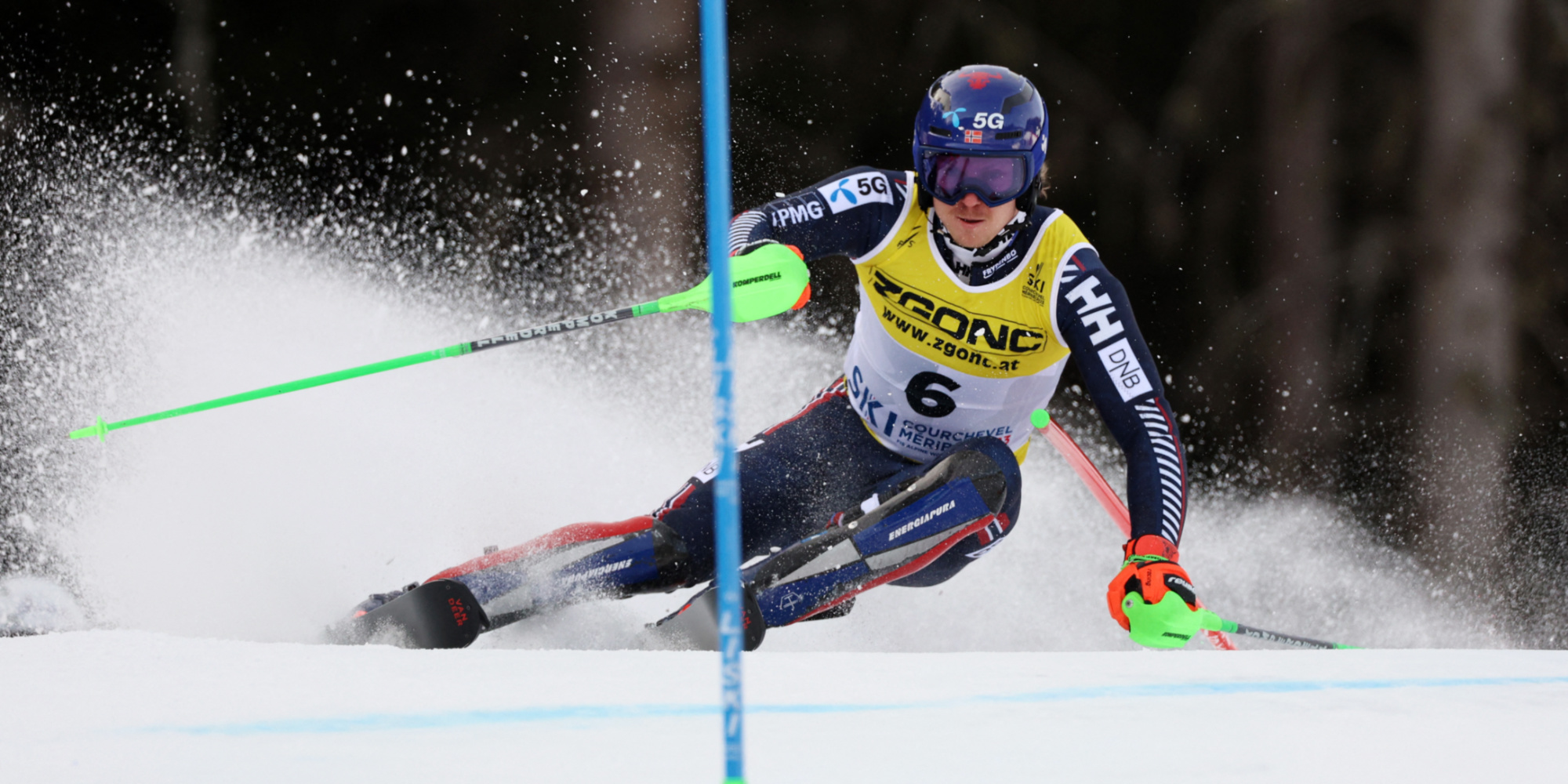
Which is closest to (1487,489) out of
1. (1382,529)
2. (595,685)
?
(1382,529)

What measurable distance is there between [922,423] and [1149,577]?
2.48 ft

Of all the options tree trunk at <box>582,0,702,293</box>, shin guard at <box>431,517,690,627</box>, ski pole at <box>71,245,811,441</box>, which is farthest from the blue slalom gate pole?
tree trunk at <box>582,0,702,293</box>

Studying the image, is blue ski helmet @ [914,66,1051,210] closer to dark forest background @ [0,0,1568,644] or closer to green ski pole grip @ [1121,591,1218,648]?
green ski pole grip @ [1121,591,1218,648]

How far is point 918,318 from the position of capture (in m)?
2.55

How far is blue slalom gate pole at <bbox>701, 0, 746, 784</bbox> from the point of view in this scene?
749 millimetres

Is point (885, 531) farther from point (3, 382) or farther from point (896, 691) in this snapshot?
point (3, 382)

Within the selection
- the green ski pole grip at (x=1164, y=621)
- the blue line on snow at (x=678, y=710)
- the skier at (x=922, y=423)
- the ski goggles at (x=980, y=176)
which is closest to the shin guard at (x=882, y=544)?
the skier at (x=922, y=423)

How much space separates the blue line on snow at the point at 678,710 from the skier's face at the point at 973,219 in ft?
3.66

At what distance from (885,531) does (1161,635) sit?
569 mm

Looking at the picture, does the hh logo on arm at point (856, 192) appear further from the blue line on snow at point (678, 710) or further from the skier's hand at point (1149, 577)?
the blue line on snow at point (678, 710)

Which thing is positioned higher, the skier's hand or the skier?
the skier

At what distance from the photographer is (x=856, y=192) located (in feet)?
8.29

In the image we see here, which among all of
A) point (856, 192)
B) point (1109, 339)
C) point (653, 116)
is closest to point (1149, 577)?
point (1109, 339)

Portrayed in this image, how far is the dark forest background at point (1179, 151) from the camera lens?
273 inches
